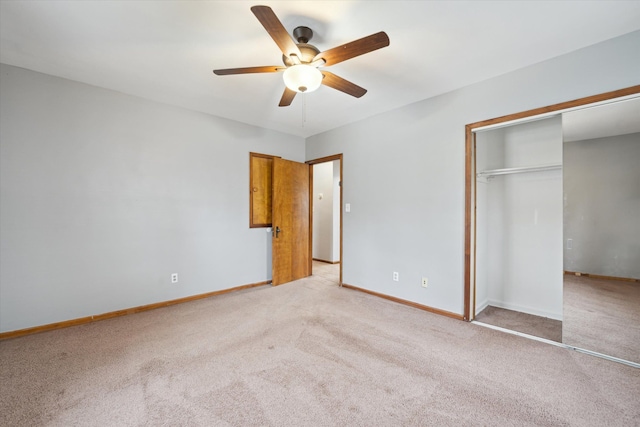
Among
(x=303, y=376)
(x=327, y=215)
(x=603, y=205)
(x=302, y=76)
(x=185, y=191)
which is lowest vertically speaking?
(x=303, y=376)

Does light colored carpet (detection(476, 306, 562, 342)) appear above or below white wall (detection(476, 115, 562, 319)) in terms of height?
below

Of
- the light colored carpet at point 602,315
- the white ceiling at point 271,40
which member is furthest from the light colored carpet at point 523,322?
the white ceiling at point 271,40

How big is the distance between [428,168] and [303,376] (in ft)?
8.56

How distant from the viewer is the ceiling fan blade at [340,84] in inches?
83.0

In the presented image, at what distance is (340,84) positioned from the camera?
2.24 meters

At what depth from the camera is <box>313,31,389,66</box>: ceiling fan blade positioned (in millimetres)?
1606

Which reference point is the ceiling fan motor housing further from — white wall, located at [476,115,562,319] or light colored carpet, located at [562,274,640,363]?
light colored carpet, located at [562,274,640,363]

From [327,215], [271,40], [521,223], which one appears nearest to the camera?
[271,40]

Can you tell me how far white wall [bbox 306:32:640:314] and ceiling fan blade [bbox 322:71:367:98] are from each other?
1344 millimetres

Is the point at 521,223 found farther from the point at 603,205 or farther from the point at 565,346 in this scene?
the point at 565,346

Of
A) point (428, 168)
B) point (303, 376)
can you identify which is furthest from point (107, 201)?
point (428, 168)

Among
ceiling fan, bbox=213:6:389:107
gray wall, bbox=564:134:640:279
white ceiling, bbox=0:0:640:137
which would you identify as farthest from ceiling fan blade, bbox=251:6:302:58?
gray wall, bbox=564:134:640:279

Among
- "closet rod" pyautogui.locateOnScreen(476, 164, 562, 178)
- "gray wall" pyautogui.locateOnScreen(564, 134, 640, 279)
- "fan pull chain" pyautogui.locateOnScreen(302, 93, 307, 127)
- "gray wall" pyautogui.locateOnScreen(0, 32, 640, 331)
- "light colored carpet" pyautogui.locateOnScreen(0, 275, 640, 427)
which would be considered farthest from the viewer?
"fan pull chain" pyautogui.locateOnScreen(302, 93, 307, 127)

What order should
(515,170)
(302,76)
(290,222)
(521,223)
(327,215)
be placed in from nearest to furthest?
Answer: (302,76), (515,170), (521,223), (290,222), (327,215)
